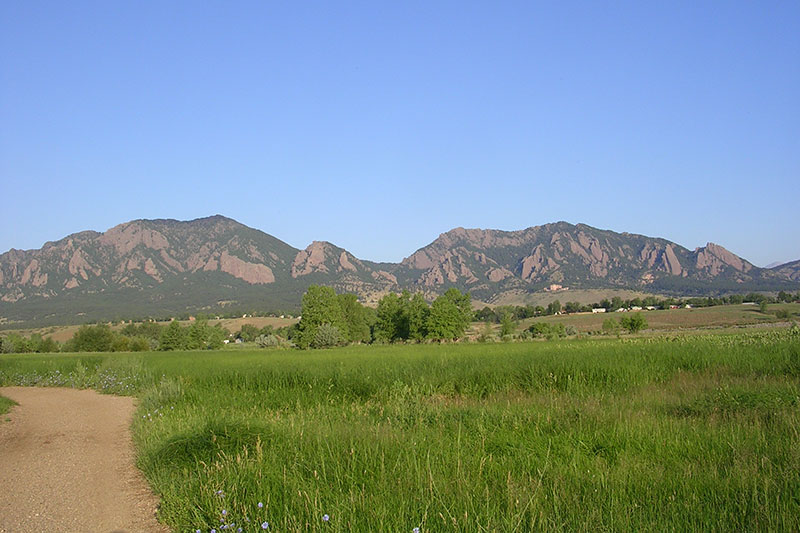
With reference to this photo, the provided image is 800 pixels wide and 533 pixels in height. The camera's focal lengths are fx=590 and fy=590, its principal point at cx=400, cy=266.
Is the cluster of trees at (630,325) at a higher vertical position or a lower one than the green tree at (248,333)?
higher

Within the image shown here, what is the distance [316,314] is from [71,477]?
239 ft

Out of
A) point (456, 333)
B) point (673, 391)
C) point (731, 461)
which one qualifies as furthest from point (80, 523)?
point (456, 333)

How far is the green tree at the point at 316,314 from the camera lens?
79312 millimetres

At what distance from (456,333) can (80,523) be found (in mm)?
71353

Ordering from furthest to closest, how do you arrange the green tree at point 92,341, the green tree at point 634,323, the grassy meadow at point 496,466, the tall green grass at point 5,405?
1. the green tree at point 634,323
2. the green tree at point 92,341
3. the tall green grass at point 5,405
4. the grassy meadow at point 496,466

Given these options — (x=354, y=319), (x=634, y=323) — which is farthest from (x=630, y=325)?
(x=354, y=319)

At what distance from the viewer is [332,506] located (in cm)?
570

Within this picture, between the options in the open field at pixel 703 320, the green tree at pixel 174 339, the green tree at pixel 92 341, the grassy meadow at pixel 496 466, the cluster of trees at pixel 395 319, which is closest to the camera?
Answer: the grassy meadow at pixel 496 466

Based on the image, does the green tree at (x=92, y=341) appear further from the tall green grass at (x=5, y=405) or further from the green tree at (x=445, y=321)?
the tall green grass at (x=5, y=405)

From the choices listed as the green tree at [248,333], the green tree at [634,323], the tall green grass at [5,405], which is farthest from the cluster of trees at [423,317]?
the tall green grass at [5,405]

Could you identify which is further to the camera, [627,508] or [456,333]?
[456,333]

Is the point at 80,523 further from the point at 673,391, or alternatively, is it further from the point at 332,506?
the point at 673,391

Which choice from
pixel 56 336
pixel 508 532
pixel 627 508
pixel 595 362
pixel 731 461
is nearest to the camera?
pixel 508 532

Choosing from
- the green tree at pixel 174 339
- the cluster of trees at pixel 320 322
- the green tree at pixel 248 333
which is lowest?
the green tree at pixel 248 333
